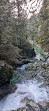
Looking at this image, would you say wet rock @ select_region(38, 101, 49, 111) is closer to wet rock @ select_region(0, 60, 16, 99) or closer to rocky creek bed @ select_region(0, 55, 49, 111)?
rocky creek bed @ select_region(0, 55, 49, 111)

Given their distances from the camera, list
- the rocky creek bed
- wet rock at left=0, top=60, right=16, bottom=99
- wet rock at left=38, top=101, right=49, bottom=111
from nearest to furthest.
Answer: wet rock at left=38, top=101, right=49, bottom=111 < the rocky creek bed < wet rock at left=0, top=60, right=16, bottom=99

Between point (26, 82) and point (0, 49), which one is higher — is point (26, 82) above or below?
below

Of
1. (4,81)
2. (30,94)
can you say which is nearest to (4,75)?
(4,81)

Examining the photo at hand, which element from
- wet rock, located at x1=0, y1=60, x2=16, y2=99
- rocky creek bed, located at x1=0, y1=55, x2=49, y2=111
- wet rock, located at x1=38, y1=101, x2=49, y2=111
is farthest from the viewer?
wet rock, located at x1=0, y1=60, x2=16, y2=99

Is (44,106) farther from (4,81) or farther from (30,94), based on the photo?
(4,81)

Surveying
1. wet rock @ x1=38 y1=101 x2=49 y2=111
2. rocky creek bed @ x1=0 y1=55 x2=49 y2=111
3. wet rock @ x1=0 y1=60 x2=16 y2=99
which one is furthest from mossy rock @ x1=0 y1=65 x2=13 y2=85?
wet rock @ x1=38 y1=101 x2=49 y2=111

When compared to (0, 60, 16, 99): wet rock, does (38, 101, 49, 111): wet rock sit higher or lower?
lower

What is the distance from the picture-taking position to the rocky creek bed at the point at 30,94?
3.40 meters

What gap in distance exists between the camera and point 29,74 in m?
5.93

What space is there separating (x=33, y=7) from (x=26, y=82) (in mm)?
3965

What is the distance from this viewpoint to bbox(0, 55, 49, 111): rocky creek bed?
3.40 meters

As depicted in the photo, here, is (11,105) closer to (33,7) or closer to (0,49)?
(0,49)

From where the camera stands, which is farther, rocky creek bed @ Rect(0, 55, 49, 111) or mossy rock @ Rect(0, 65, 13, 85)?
mossy rock @ Rect(0, 65, 13, 85)

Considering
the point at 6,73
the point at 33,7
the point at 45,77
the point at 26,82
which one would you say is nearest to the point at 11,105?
the point at 6,73
